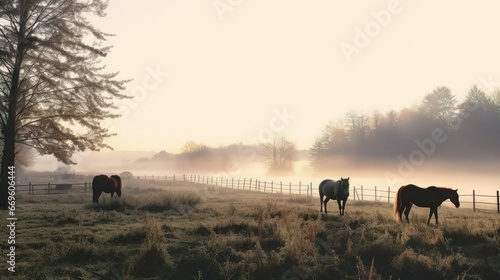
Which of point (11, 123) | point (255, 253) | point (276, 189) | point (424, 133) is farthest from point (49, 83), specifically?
point (424, 133)

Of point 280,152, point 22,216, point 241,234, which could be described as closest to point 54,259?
point 241,234

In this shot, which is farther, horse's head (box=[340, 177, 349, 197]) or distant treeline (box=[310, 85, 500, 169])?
distant treeline (box=[310, 85, 500, 169])

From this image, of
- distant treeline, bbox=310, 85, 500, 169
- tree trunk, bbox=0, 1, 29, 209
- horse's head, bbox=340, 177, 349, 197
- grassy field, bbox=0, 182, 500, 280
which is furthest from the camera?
distant treeline, bbox=310, 85, 500, 169

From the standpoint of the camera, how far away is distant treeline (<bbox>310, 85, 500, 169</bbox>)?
5331cm

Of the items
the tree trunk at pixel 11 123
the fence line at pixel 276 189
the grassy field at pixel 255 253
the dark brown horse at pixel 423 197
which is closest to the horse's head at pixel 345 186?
the dark brown horse at pixel 423 197

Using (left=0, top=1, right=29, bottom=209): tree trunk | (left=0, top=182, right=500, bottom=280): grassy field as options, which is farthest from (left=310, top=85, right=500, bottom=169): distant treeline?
(left=0, top=1, right=29, bottom=209): tree trunk

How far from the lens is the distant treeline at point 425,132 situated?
53.3m

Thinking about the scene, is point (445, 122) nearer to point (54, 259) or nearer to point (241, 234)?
point (241, 234)

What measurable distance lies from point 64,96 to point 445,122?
5607 cm

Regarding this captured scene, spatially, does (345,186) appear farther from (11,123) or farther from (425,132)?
(425,132)

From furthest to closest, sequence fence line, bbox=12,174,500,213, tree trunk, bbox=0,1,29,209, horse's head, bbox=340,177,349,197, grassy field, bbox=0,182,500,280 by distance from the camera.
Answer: fence line, bbox=12,174,500,213
tree trunk, bbox=0,1,29,209
horse's head, bbox=340,177,349,197
grassy field, bbox=0,182,500,280

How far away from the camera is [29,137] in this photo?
19156mm

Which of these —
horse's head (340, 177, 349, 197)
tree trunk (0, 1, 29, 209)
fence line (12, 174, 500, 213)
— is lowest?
fence line (12, 174, 500, 213)

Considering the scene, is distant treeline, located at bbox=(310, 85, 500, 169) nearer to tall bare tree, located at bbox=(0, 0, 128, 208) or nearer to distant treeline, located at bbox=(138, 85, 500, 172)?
distant treeline, located at bbox=(138, 85, 500, 172)
